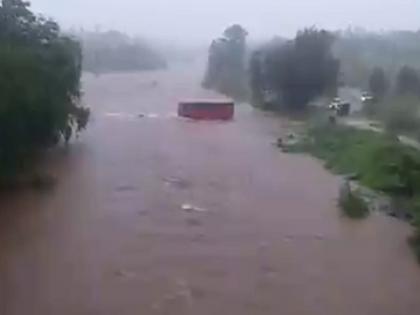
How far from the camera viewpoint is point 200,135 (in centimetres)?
2889

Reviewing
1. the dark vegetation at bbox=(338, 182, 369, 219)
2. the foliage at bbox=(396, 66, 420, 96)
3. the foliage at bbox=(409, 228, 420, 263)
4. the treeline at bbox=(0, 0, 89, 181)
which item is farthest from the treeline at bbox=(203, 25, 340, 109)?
the foliage at bbox=(409, 228, 420, 263)

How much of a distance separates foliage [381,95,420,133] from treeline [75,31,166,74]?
4005 centimetres

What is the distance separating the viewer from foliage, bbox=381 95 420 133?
930 inches

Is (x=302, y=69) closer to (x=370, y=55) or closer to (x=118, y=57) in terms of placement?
(x=370, y=55)

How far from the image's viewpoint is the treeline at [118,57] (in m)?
67.6

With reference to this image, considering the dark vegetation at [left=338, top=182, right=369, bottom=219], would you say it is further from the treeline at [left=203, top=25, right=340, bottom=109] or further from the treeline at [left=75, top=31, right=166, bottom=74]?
the treeline at [left=75, top=31, right=166, bottom=74]

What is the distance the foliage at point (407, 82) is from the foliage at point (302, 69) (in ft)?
9.47

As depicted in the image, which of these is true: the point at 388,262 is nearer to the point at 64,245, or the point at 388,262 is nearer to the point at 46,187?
the point at 64,245

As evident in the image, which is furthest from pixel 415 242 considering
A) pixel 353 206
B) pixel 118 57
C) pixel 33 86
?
pixel 118 57

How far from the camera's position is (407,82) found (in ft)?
107

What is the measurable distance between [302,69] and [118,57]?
39.0 metres

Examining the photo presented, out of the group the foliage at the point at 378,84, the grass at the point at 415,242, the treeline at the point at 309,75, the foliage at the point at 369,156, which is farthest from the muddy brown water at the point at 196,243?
the foliage at the point at 378,84

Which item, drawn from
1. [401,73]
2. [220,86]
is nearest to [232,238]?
[401,73]

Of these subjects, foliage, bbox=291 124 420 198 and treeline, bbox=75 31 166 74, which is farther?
treeline, bbox=75 31 166 74
